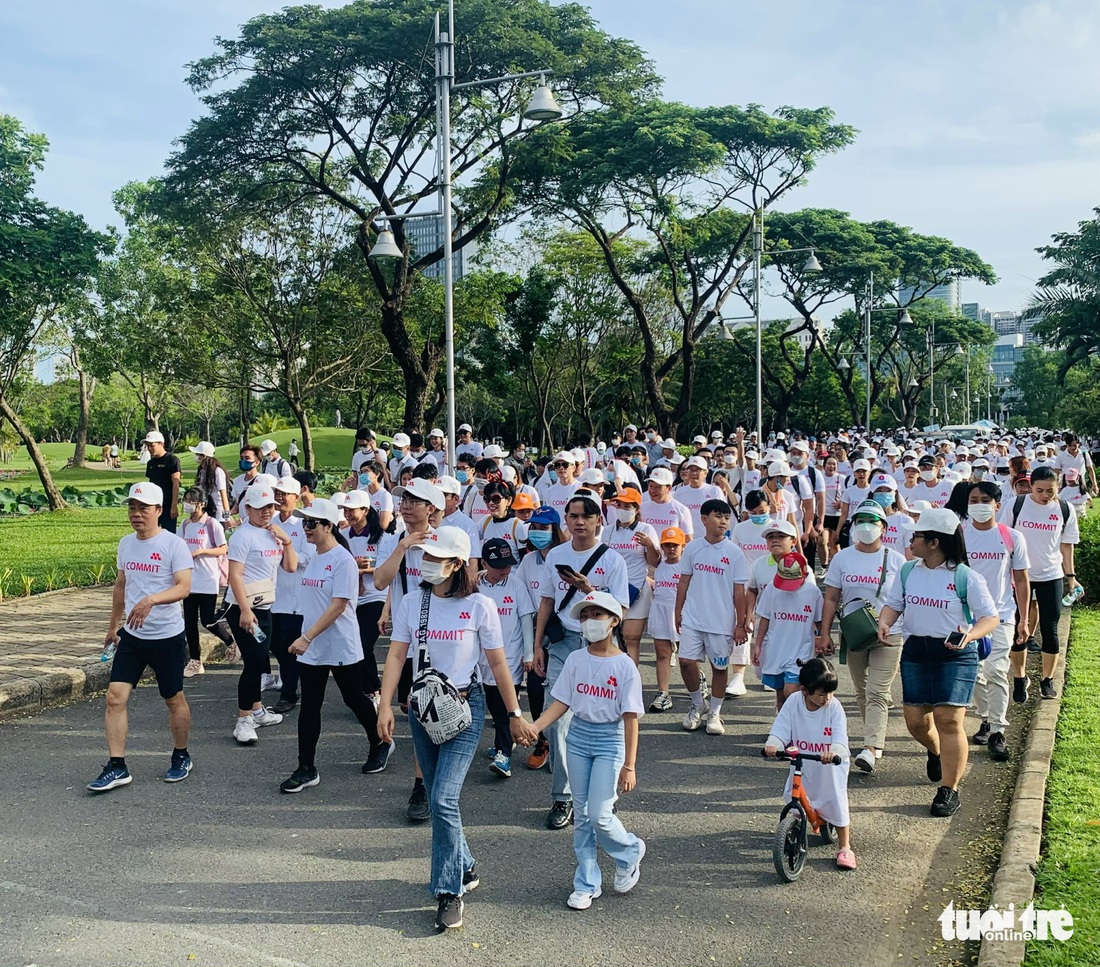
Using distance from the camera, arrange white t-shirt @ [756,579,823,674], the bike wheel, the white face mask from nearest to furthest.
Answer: the bike wheel → white t-shirt @ [756,579,823,674] → the white face mask

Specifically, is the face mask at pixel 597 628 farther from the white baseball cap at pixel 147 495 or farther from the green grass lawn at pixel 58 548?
the green grass lawn at pixel 58 548

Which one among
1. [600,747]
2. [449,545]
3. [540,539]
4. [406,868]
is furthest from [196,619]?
[600,747]

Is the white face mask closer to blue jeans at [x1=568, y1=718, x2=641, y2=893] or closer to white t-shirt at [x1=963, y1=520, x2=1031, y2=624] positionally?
white t-shirt at [x1=963, y1=520, x2=1031, y2=624]

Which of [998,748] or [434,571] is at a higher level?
[434,571]

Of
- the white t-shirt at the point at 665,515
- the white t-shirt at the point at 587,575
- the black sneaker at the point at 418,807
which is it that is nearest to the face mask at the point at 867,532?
the white t-shirt at the point at 587,575

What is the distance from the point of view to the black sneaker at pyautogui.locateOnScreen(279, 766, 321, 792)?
252 inches

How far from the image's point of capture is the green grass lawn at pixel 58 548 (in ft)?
45.8

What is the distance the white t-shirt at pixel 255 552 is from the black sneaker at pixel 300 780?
5.95 ft

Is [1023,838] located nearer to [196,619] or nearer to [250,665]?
[250,665]

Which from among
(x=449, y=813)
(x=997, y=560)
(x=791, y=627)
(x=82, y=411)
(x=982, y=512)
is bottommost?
(x=449, y=813)

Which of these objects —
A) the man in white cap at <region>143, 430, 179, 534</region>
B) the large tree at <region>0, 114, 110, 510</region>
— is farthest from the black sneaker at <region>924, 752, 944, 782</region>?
the large tree at <region>0, 114, 110, 510</region>

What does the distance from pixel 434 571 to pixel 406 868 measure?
1.60m

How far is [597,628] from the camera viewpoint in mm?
4895

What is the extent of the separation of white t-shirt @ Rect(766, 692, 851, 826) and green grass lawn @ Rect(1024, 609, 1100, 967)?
3.18 ft
